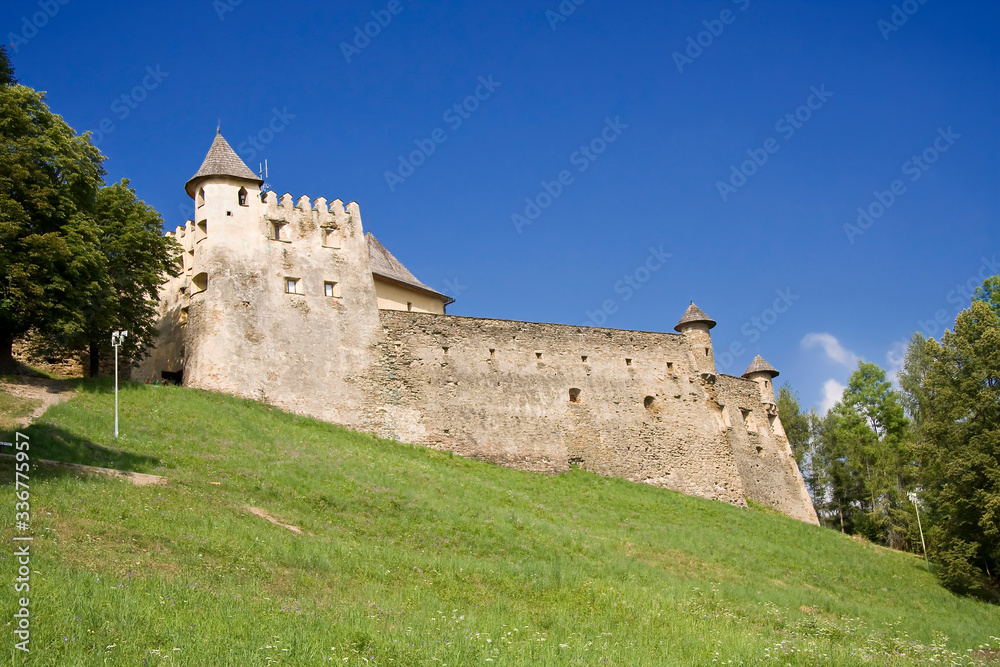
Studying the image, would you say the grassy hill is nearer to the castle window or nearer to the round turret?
the castle window

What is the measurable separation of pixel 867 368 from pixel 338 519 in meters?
37.6

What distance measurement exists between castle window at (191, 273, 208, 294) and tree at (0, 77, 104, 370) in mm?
5313

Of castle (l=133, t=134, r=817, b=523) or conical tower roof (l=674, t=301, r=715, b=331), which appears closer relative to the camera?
castle (l=133, t=134, r=817, b=523)

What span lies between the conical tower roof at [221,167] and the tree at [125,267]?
117 inches

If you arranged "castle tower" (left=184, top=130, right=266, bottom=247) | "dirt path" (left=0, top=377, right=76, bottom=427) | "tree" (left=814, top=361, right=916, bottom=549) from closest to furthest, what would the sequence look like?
"dirt path" (left=0, top=377, right=76, bottom=427) < "castle tower" (left=184, top=130, right=266, bottom=247) < "tree" (left=814, top=361, right=916, bottom=549)

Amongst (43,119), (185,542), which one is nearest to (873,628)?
(185,542)

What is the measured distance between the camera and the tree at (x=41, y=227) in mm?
23406

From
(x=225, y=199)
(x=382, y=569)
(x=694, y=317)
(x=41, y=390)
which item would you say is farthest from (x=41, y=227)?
(x=694, y=317)

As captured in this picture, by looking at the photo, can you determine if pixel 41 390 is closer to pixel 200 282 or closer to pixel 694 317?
pixel 200 282

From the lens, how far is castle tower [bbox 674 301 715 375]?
3738cm

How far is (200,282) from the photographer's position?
1207 inches

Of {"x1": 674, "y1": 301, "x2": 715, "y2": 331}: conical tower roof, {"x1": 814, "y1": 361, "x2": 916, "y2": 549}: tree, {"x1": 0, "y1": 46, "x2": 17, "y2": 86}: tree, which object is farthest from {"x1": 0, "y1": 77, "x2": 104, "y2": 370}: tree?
{"x1": 814, "y1": 361, "x2": 916, "y2": 549}: tree

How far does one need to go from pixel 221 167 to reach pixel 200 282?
Answer: 15.3 feet

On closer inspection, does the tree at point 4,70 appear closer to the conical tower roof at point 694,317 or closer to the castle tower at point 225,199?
the castle tower at point 225,199
